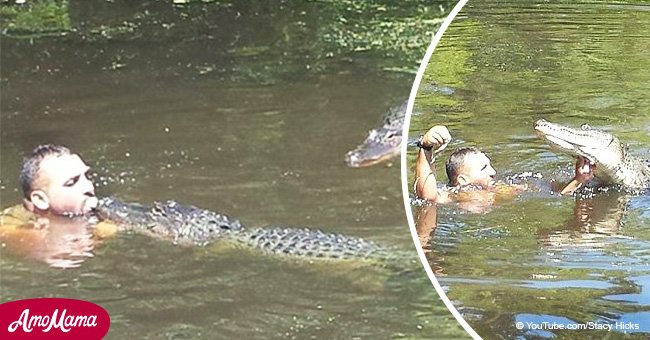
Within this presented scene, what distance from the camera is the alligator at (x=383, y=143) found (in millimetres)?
1572

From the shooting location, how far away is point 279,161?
164cm

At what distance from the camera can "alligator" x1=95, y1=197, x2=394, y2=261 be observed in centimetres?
157

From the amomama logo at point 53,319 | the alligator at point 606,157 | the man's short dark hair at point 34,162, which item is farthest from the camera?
the man's short dark hair at point 34,162

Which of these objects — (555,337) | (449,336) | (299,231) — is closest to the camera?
(555,337)

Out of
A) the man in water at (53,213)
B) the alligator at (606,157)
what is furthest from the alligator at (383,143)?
the man in water at (53,213)

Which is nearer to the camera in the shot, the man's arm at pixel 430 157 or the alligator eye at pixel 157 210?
the man's arm at pixel 430 157

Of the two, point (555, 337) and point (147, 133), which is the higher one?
point (147, 133)

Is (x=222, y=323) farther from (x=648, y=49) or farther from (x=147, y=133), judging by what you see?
(x=648, y=49)

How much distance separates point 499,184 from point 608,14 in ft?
1.11

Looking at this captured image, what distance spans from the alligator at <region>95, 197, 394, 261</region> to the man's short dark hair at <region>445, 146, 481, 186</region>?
0.83ft

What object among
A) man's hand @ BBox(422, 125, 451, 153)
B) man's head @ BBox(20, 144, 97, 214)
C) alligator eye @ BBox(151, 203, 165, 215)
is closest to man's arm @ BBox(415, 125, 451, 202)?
man's hand @ BBox(422, 125, 451, 153)

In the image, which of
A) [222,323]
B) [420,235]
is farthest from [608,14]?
[222,323]
